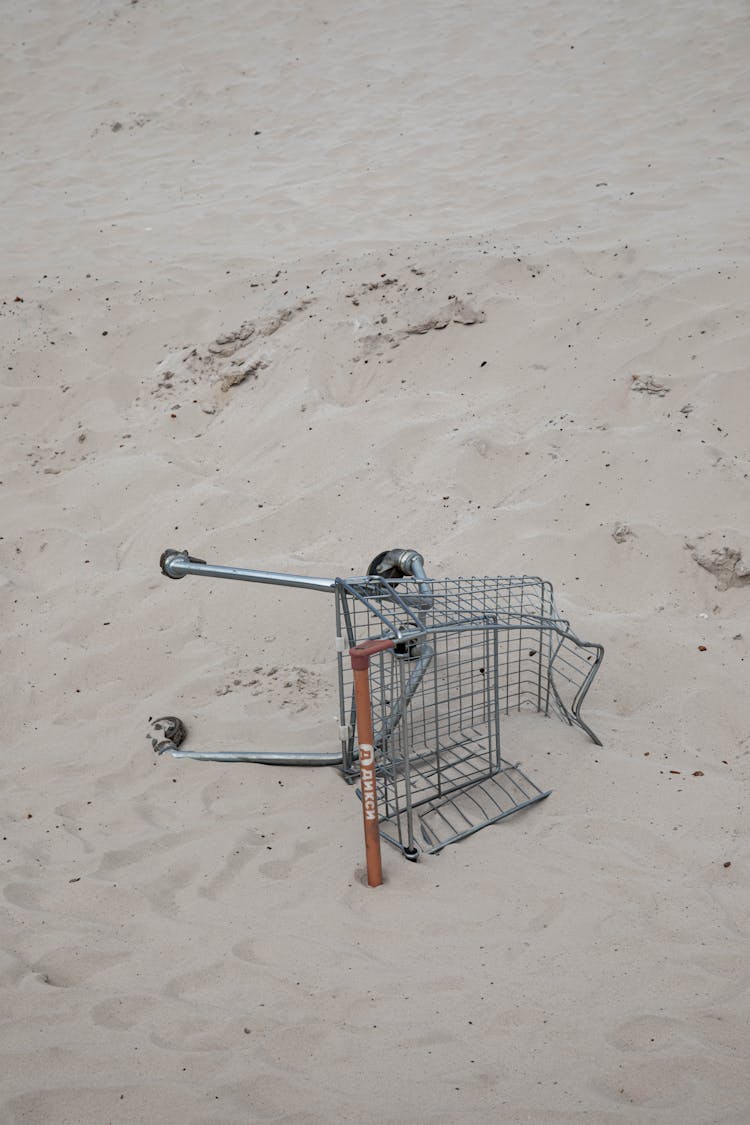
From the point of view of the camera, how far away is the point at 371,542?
425cm

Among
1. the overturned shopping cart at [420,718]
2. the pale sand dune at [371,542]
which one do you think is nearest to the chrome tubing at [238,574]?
the overturned shopping cart at [420,718]

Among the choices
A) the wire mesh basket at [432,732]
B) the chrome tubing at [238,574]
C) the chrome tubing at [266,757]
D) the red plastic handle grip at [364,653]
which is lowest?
the chrome tubing at [266,757]

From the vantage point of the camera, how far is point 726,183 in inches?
247

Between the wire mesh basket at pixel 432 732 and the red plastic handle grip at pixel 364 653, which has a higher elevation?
the red plastic handle grip at pixel 364 653

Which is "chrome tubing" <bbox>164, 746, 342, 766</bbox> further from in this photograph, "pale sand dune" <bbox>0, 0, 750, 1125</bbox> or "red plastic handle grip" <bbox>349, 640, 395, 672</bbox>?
"red plastic handle grip" <bbox>349, 640, 395, 672</bbox>

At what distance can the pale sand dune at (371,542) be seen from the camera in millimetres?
1972

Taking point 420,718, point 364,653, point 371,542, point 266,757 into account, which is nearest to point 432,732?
point 420,718

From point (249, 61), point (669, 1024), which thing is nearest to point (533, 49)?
point (249, 61)

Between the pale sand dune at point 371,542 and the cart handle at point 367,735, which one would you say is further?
the cart handle at point 367,735

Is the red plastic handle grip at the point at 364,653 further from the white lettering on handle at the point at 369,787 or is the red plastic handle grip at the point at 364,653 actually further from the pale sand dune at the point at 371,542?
the pale sand dune at the point at 371,542

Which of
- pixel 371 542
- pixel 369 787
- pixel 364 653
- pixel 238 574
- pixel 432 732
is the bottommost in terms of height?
pixel 432 732

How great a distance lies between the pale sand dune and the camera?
1972 millimetres

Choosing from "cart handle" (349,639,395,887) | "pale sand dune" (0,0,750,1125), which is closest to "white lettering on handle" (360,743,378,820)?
"cart handle" (349,639,395,887)

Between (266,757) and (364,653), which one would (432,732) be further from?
(364,653)
